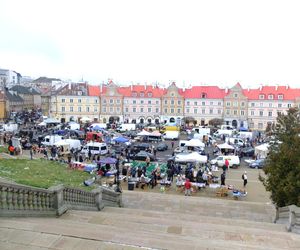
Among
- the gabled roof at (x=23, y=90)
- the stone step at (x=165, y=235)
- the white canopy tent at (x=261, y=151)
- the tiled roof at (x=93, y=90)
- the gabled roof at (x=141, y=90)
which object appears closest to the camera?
the stone step at (x=165, y=235)

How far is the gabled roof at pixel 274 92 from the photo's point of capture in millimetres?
71662

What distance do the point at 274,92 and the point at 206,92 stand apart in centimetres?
1486

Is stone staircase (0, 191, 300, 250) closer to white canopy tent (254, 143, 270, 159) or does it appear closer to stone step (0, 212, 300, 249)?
stone step (0, 212, 300, 249)

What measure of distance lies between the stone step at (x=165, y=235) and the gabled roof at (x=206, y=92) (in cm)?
6634

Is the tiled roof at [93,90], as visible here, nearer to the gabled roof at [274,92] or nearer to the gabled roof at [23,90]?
the gabled roof at [274,92]

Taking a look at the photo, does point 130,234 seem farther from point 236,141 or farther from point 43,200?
point 236,141

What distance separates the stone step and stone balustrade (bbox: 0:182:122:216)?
468 mm

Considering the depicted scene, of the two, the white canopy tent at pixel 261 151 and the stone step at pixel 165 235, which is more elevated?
the stone step at pixel 165 235

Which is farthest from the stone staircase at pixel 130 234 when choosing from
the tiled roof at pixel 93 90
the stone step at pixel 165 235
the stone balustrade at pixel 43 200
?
the tiled roof at pixel 93 90

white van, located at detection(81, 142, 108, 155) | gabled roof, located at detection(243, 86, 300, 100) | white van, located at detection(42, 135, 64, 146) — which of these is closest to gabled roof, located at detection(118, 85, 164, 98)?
gabled roof, located at detection(243, 86, 300, 100)

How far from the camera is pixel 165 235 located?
923cm

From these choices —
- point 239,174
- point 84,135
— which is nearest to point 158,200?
point 239,174

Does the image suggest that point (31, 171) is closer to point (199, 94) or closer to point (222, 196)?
point (222, 196)

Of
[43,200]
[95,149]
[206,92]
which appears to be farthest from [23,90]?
[43,200]
